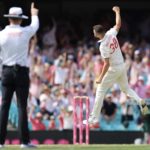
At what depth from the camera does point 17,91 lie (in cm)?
1301

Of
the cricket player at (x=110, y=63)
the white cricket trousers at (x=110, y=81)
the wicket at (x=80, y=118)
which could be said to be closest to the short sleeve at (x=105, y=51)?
the cricket player at (x=110, y=63)

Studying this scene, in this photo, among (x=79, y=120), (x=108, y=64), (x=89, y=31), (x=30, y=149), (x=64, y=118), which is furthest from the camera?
(x=89, y=31)

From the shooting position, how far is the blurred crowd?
820 inches

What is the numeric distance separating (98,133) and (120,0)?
723cm

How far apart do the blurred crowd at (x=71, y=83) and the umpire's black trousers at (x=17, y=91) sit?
706 centimetres

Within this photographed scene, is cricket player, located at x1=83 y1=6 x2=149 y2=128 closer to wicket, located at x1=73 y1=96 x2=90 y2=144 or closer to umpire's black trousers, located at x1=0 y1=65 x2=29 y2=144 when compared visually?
wicket, located at x1=73 y1=96 x2=90 y2=144

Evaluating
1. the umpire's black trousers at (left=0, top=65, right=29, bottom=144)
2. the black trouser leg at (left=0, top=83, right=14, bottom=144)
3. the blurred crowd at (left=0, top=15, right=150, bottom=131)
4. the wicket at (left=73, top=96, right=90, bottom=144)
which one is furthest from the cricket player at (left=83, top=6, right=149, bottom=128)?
the blurred crowd at (left=0, top=15, right=150, bottom=131)

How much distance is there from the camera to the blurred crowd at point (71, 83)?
68.3 feet

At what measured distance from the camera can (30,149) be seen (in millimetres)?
12875

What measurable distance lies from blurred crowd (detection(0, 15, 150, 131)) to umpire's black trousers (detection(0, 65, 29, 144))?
278 inches

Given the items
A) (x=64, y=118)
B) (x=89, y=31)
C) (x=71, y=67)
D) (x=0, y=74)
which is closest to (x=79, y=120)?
(x=0, y=74)

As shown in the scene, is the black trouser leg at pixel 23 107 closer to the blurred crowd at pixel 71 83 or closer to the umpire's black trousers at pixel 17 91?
the umpire's black trousers at pixel 17 91

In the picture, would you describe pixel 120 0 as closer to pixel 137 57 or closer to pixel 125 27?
pixel 125 27

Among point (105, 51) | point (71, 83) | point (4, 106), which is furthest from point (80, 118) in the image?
point (71, 83)
